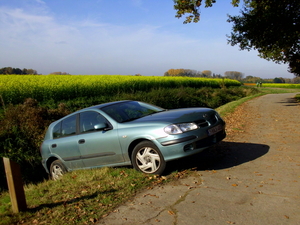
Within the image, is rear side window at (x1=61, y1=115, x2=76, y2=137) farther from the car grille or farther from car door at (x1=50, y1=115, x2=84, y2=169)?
the car grille

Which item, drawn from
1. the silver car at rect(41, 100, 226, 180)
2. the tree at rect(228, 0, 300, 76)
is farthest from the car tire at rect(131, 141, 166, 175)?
the tree at rect(228, 0, 300, 76)

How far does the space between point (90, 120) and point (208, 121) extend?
250cm

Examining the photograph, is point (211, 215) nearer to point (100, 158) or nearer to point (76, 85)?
point (100, 158)

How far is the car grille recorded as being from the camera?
599 cm

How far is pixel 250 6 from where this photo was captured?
68.8ft

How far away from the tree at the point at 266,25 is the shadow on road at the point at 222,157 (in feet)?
36.3

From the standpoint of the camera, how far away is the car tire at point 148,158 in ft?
18.7

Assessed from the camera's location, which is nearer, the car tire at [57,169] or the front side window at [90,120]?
the front side window at [90,120]

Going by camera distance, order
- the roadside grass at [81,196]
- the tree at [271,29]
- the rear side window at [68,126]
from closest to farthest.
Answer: the roadside grass at [81,196]
the rear side window at [68,126]
the tree at [271,29]

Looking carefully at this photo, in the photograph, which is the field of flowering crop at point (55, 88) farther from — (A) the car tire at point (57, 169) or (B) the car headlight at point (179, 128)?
(B) the car headlight at point (179, 128)

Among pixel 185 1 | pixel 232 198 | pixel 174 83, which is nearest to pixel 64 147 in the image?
pixel 232 198

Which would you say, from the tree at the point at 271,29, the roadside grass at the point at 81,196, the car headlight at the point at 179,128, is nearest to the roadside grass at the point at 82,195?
the roadside grass at the point at 81,196

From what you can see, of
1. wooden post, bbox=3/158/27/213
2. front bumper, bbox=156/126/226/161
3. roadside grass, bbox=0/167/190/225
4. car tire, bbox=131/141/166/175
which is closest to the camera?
roadside grass, bbox=0/167/190/225

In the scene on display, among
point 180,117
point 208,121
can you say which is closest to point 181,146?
point 180,117
